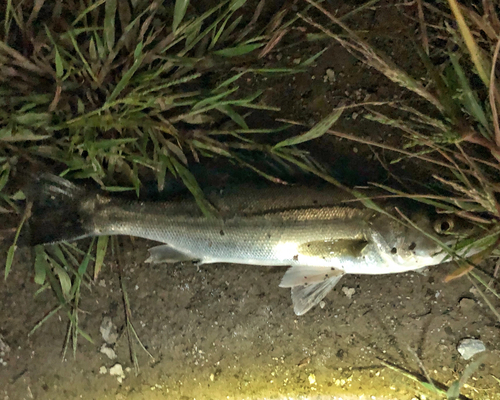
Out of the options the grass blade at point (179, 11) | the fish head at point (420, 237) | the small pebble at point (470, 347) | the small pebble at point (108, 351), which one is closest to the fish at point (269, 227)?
the fish head at point (420, 237)

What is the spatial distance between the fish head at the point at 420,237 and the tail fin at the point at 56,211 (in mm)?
1610

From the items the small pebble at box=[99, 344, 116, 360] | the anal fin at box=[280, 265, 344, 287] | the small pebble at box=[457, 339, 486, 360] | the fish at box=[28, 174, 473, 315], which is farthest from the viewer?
the small pebble at box=[99, 344, 116, 360]

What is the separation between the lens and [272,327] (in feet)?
7.59

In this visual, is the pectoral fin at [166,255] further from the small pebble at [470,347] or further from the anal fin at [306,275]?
the small pebble at [470,347]

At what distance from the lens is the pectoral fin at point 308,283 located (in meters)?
2.12

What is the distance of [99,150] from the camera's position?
2.00 m

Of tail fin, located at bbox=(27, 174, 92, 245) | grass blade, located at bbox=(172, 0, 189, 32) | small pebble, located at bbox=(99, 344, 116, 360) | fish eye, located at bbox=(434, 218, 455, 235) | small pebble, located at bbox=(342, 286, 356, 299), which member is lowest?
small pebble, located at bbox=(99, 344, 116, 360)

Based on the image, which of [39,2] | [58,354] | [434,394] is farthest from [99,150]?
[434,394]

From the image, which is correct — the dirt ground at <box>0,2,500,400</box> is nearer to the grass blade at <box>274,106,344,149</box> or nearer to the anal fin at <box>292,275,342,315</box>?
the anal fin at <box>292,275,342,315</box>

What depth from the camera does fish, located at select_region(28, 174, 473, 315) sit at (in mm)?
1978

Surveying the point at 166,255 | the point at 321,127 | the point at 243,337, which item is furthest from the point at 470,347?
the point at 166,255

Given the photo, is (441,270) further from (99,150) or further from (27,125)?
(27,125)

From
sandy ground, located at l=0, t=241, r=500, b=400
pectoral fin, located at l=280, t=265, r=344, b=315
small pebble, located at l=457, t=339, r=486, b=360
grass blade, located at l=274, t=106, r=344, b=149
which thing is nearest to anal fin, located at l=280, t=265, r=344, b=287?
pectoral fin, located at l=280, t=265, r=344, b=315

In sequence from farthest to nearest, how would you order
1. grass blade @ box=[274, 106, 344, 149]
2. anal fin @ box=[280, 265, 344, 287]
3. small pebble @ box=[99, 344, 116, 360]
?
small pebble @ box=[99, 344, 116, 360] → anal fin @ box=[280, 265, 344, 287] → grass blade @ box=[274, 106, 344, 149]
